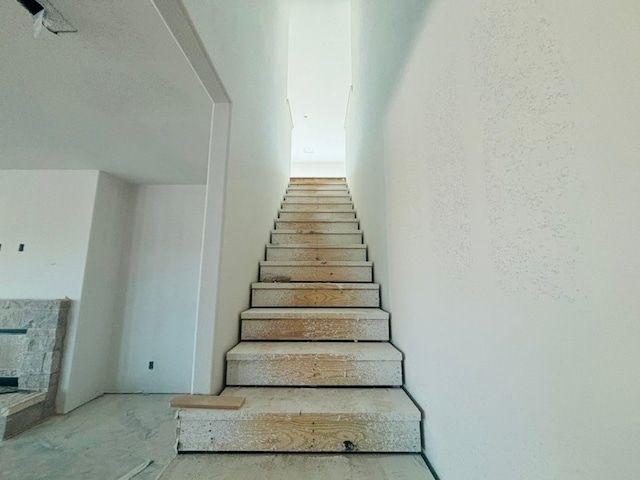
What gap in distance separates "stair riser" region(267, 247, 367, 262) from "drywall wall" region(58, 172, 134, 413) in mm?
2103

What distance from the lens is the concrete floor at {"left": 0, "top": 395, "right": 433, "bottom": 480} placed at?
102 cm

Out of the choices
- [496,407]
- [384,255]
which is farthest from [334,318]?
[496,407]

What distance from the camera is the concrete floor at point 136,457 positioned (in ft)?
3.34

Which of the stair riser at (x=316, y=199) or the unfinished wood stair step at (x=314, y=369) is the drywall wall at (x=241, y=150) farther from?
the stair riser at (x=316, y=199)

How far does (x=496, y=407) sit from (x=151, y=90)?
2.42 metres

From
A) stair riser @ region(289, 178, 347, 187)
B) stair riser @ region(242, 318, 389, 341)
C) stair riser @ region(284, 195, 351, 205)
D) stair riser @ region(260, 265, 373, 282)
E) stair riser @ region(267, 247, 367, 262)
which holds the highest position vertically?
stair riser @ region(289, 178, 347, 187)

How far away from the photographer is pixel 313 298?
6.50 feet

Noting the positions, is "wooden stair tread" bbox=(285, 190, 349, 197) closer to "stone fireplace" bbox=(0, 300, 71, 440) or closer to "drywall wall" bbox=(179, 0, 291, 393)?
"drywall wall" bbox=(179, 0, 291, 393)

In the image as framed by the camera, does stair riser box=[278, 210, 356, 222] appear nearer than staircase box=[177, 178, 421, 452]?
No

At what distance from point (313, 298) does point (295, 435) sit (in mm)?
942

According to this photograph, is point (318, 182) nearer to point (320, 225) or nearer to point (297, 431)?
point (320, 225)

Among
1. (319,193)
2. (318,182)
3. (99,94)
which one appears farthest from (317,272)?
(318,182)

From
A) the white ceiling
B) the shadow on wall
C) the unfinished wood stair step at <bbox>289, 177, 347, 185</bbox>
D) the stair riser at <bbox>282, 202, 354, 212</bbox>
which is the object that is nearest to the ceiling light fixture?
the white ceiling

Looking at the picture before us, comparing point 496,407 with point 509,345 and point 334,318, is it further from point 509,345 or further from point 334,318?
point 334,318
